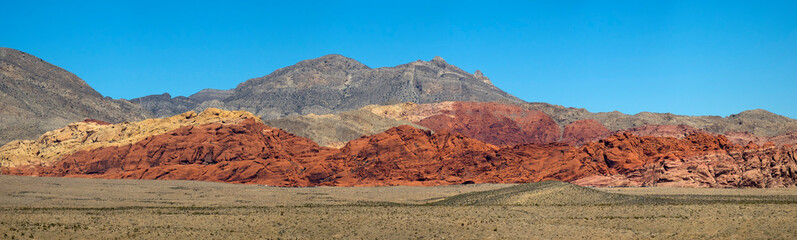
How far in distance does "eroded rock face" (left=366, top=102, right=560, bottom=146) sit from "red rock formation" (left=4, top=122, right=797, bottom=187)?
6045 centimetres

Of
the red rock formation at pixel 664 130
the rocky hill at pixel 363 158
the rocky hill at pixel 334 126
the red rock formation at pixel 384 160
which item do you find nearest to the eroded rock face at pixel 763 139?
the rocky hill at pixel 363 158

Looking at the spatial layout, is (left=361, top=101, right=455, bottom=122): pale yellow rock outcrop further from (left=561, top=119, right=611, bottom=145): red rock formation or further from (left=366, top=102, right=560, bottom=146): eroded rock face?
(left=561, top=119, right=611, bottom=145): red rock formation

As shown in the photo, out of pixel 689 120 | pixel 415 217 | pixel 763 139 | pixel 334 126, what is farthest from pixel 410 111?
pixel 415 217

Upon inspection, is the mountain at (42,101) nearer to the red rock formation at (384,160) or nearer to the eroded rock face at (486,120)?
the red rock formation at (384,160)

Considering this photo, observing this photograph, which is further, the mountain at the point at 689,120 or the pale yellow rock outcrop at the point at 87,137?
the mountain at the point at 689,120

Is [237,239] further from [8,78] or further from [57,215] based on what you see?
[8,78]

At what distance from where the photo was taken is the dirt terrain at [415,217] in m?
35.1

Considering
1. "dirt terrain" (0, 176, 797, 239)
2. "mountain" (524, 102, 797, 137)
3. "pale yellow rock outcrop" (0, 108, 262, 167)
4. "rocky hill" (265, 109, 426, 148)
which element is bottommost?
"dirt terrain" (0, 176, 797, 239)

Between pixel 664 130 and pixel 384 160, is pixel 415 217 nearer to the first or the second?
pixel 384 160

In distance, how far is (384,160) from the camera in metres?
86.6

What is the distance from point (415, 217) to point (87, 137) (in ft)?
246

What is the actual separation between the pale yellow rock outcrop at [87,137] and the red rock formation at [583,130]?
77.8 metres

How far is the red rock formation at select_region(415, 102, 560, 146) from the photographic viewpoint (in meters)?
155

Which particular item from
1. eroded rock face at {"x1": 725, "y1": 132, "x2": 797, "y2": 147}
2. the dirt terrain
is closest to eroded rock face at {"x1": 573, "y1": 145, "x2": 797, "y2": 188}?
the dirt terrain
